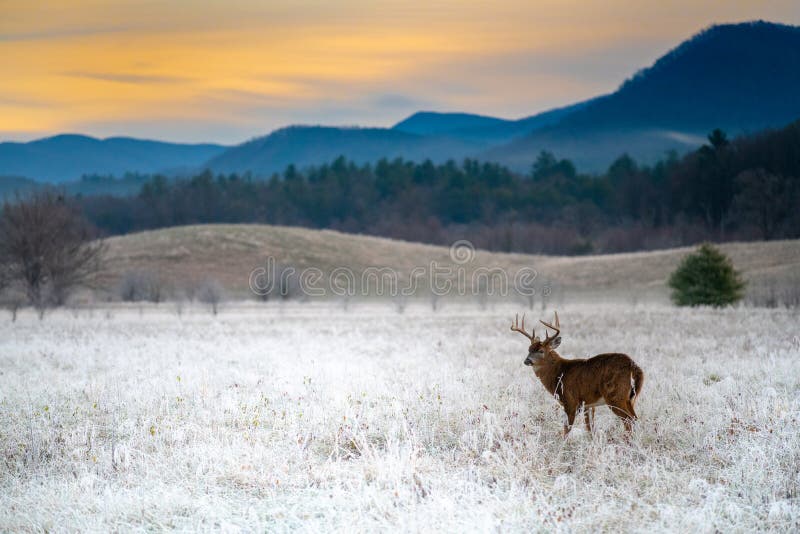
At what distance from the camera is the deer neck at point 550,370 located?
7.75 meters

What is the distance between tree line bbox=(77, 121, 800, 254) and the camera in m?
84.2

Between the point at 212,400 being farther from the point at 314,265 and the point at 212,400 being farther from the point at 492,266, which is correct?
the point at 492,266

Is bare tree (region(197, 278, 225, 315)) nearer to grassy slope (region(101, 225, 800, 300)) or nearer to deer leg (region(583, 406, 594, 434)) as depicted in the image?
grassy slope (region(101, 225, 800, 300))

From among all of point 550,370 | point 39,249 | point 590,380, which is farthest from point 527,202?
point 590,380

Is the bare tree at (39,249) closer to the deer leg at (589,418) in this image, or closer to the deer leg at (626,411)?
the deer leg at (589,418)

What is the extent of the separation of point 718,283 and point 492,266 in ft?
118

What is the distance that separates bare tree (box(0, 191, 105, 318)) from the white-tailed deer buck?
100ft

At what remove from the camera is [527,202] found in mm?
117000

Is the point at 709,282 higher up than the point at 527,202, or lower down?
lower down

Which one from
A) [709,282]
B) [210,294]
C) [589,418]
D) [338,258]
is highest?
[338,258]

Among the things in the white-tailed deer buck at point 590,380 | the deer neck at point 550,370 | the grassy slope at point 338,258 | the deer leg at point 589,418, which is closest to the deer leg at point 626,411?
the white-tailed deer buck at point 590,380

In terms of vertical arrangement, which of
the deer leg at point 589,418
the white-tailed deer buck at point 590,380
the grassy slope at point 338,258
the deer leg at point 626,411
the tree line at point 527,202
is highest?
the tree line at point 527,202

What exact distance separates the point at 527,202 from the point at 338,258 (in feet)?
198

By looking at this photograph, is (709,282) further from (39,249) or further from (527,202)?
(527,202)
